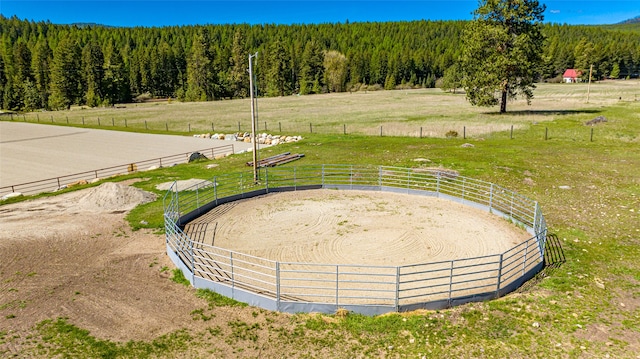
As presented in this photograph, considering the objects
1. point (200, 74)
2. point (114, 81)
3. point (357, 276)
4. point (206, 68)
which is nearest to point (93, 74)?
point (114, 81)

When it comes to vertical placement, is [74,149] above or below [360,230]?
above

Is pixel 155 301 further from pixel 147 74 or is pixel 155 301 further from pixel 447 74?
pixel 147 74

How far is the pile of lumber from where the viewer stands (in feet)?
114

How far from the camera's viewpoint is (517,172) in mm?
30656

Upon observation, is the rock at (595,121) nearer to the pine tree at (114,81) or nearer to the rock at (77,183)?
the rock at (77,183)

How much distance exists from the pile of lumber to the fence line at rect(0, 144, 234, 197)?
8.45m

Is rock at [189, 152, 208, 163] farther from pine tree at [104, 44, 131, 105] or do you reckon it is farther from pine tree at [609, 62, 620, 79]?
pine tree at [609, 62, 620, 79]

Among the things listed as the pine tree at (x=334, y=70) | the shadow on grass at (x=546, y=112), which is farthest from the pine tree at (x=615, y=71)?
the shadow on grass at (x=546, y=112)

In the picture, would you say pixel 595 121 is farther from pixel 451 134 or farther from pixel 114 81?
pixel 114 81

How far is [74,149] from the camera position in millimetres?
49656

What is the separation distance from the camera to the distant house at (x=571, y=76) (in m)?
162

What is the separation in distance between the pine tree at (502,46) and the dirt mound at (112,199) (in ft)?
160

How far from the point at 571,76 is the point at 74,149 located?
170 m

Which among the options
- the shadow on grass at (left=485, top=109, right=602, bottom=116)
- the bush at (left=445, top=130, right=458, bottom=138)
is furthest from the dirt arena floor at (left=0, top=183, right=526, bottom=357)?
the shadow on grass at (left=485, top=109, right=602, bottom=116)
